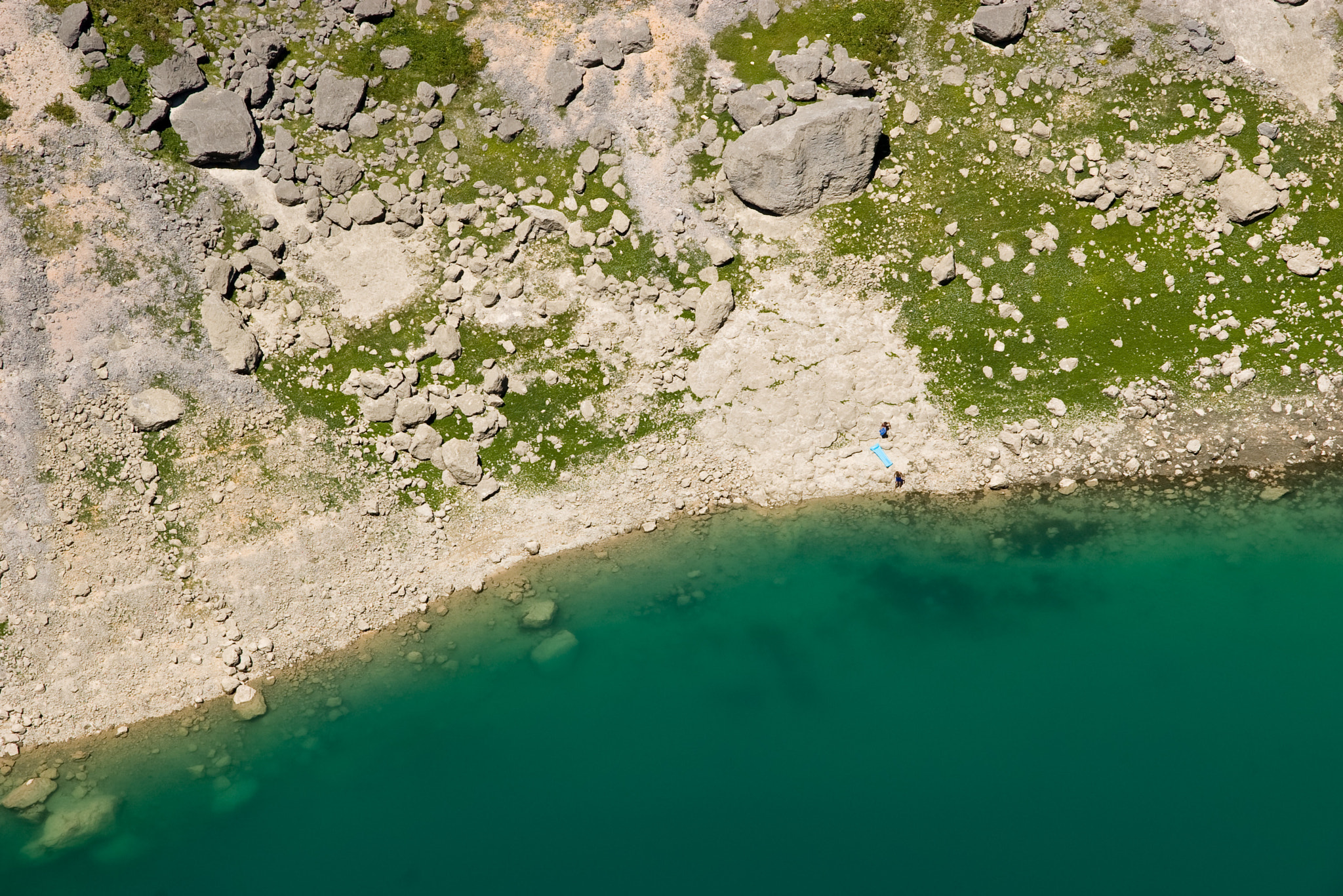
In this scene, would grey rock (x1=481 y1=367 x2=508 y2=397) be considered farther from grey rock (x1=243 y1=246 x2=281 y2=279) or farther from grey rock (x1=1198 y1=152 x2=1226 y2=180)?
grey rock (x1=1198 y1=152 x2=1226 y2=180)

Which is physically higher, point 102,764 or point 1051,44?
point 1051,44

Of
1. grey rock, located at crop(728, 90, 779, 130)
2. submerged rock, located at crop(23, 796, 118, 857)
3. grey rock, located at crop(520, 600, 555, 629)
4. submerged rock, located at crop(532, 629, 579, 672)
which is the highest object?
grey rock, located at crop(728, 90, 779, 130)

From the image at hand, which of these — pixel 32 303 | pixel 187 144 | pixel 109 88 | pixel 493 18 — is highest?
pixel 493 18

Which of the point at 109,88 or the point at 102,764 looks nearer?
the point at 109,88

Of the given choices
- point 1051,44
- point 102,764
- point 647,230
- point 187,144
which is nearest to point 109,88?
point 187,144

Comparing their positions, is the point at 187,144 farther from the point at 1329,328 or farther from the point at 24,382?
the point at 1329,328

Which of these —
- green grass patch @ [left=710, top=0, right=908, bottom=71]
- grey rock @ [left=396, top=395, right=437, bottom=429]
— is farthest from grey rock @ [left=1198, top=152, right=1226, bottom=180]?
grey rock @ [left=396, top=395, right=437, bottom=429]

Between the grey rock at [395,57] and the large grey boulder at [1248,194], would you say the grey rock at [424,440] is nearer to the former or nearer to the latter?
the grey rock at [395,57]

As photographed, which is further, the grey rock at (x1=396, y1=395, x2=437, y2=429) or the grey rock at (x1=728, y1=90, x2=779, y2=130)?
the grey rock at (x1=396, y1=395, x2=437, y2=429)

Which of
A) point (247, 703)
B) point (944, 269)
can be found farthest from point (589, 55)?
point (247, 703)
